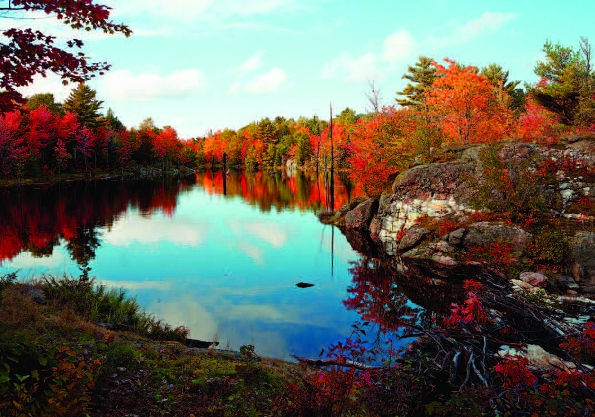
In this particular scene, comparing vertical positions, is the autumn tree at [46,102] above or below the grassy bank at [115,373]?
above

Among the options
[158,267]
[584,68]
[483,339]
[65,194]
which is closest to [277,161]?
[65,194]

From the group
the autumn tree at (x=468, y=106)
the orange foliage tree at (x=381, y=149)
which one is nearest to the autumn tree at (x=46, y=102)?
the orange foliage tree at (x=381, y=149)

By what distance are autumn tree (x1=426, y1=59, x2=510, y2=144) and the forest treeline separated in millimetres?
83

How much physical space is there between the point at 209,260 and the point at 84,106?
71041 mm

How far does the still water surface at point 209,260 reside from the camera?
45.0 feet

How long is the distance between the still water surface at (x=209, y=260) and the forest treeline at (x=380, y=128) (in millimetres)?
8240

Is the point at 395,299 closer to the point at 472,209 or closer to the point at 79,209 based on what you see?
the point at 472,209

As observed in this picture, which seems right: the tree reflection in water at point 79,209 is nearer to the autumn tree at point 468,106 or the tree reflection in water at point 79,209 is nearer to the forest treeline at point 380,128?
the forest treeline at point 380,128

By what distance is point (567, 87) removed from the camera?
28.9m

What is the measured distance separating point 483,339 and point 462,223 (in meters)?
14.6

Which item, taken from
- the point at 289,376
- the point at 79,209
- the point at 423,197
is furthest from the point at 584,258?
the point at 79,209

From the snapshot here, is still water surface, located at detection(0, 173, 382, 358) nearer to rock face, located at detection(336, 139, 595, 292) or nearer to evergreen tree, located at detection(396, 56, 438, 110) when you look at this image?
rock face, located at detection(336, 139, 595, 292)

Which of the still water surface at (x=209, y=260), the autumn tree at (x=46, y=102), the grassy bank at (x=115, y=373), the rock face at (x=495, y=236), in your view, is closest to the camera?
the grassy bank at (x=115, y=373)

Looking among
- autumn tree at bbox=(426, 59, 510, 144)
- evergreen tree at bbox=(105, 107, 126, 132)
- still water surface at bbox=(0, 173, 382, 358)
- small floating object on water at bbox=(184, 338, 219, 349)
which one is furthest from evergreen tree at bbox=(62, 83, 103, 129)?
small floating object on water at bbox=(184, 338, 219, 349)
